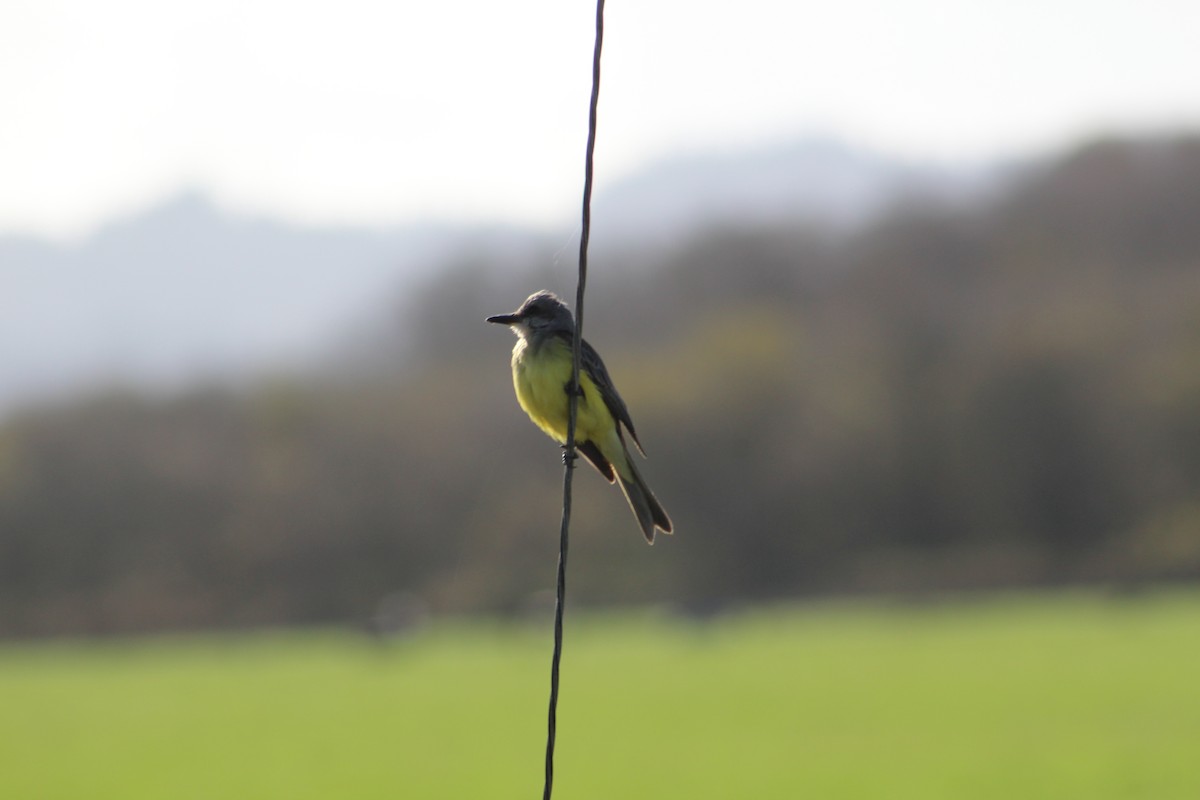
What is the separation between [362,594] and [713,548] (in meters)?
18.6

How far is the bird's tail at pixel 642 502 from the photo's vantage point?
6246 mm

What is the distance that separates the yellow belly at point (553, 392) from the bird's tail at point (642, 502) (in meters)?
0.21

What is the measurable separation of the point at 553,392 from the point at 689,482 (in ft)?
241

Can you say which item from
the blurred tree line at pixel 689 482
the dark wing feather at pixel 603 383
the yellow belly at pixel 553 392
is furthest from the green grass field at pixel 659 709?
the yellow belly at pixel 553 392

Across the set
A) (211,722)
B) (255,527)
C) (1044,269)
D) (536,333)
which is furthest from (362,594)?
(536,333)

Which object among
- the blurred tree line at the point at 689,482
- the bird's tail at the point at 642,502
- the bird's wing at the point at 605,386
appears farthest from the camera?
the blurred tree line at the point at 689,482

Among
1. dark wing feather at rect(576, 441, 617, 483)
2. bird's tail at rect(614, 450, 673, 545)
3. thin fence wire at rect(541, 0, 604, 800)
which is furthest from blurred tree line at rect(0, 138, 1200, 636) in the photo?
thin fence wire at rect(541, 0, 604, 800)

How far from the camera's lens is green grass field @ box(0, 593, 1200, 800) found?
1484 inches

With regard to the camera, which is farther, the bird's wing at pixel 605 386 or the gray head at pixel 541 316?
the gray head at pixel 541 316

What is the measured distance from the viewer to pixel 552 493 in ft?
262

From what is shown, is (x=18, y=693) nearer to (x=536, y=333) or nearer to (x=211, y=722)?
(x=211, y=722)

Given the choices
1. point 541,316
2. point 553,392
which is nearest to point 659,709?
point 541,316

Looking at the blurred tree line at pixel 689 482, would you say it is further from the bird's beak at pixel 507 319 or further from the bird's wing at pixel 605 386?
the bird's beak at pixel 507 319

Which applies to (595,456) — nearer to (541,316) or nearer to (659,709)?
(541,316)
